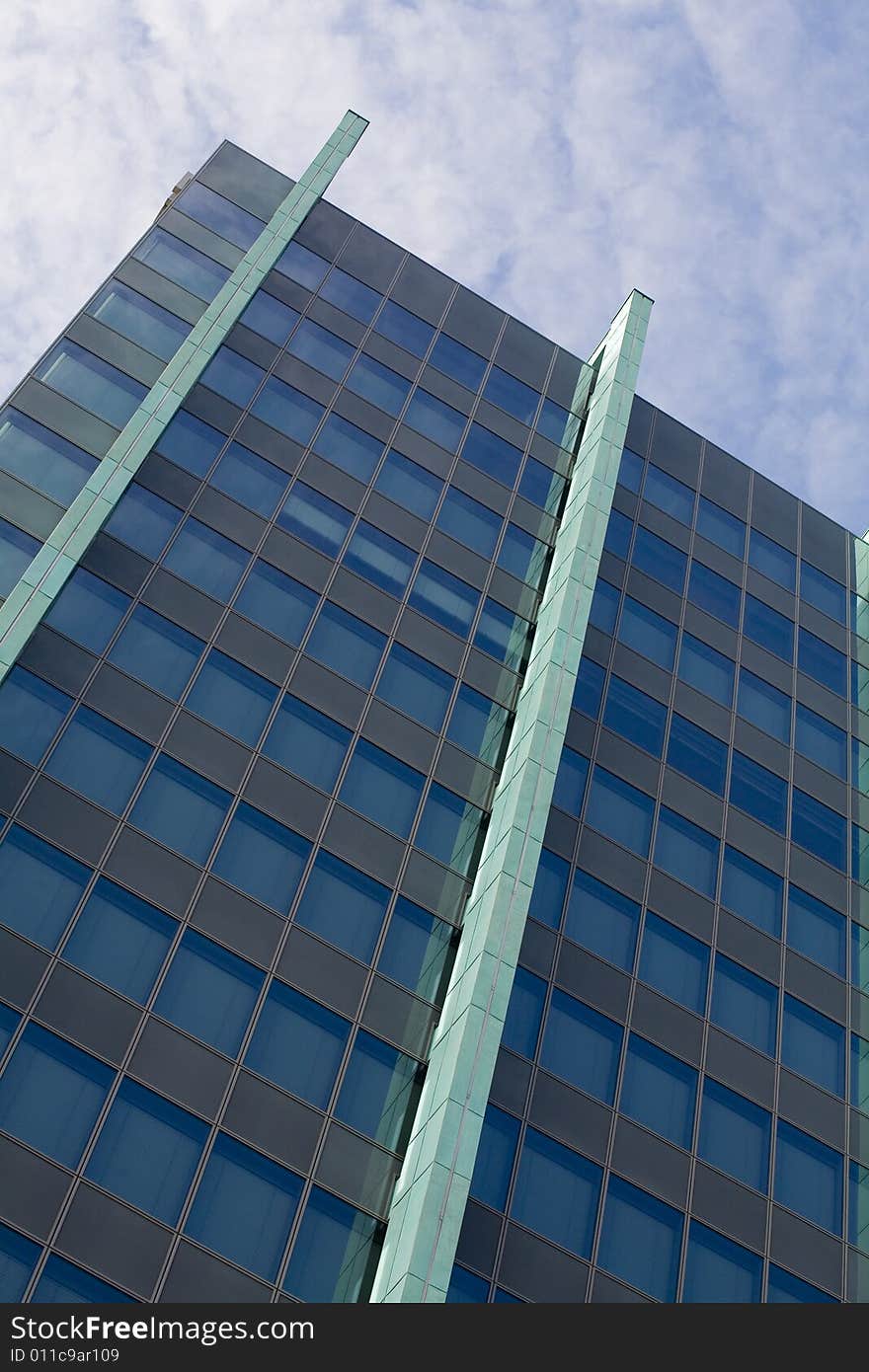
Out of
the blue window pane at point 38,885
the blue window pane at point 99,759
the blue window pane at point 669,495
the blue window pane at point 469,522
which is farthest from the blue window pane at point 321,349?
the blue window pane at point 38,885

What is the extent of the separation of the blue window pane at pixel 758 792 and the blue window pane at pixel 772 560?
30.2ft

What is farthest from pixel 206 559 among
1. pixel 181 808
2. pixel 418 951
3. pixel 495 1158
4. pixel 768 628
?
pixel 768 628

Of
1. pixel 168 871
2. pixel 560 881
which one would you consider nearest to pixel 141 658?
pixel 168 871

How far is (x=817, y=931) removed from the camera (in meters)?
41.7

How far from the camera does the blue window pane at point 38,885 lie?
3058cm

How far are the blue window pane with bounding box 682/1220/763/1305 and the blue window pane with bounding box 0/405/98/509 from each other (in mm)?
23753

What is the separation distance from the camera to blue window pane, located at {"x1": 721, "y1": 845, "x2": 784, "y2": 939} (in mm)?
40750

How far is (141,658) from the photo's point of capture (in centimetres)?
3634

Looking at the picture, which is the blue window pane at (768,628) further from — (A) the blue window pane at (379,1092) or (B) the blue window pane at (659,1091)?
(A) the blue window pane at (379,1092)

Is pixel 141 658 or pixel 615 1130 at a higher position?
pixel 141 658

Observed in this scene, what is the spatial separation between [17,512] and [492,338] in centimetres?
2047

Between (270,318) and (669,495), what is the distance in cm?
1489

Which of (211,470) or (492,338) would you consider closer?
(211,470)

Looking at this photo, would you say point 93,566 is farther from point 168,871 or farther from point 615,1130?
point 615,1130
